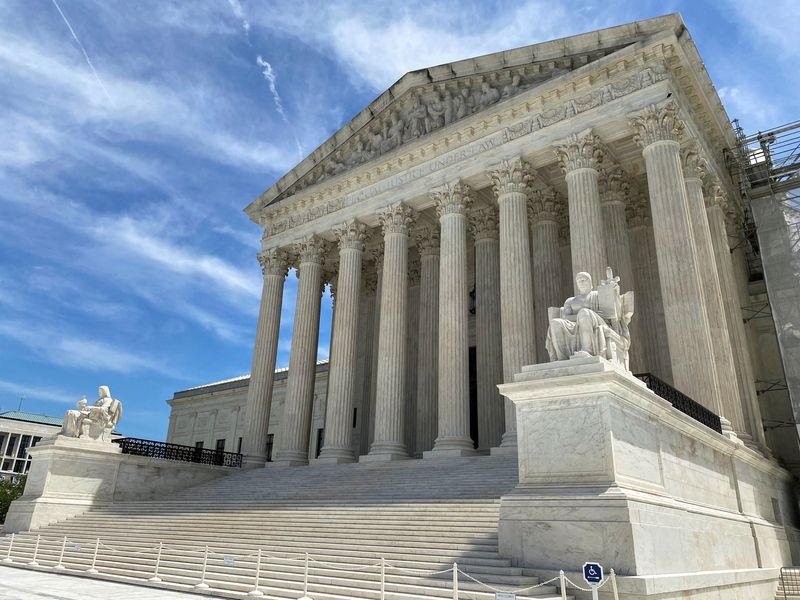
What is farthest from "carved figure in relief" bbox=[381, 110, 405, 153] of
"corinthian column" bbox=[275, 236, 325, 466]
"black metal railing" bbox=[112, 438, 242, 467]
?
"black metal railing" bbox=[112, 438, 242, 467]

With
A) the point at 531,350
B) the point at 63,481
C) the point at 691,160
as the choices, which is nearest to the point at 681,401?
the point at 531,350

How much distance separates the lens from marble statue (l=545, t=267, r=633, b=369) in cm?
1247

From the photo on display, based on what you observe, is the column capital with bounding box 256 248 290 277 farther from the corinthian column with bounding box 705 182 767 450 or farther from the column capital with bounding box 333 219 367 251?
the corinthian column with bounding box 705 182 767 450

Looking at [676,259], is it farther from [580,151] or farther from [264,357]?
[264,357]

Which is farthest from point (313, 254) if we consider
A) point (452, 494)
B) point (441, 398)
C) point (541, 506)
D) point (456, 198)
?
point (541, 506)

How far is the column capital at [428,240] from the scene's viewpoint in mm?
32125

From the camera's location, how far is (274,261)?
33.7m

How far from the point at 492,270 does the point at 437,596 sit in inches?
802

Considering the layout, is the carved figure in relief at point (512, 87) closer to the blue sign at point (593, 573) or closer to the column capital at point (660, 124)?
the column capital at point (660, 124)

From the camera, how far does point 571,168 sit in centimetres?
2319

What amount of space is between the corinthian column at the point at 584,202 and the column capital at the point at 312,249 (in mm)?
13550

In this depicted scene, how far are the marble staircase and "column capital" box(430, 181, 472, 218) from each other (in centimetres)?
1062

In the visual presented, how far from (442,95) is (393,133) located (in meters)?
3.08

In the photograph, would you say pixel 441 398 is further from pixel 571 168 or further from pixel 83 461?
pixel 83 461
